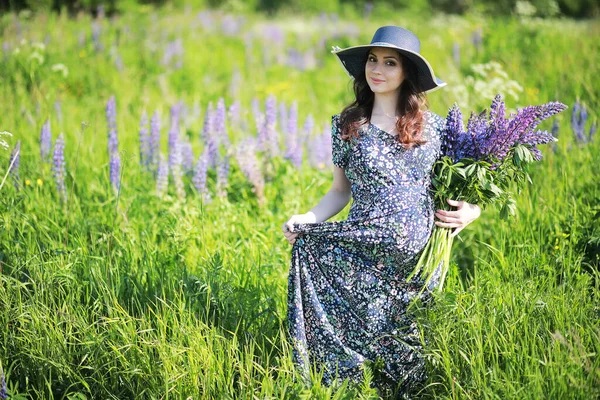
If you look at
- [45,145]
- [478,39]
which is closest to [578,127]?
[45,145]

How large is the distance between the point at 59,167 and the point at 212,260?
57.6 inches

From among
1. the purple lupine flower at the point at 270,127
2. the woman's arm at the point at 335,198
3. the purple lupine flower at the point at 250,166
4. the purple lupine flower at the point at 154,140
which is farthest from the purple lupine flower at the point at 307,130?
the woman's arm at the point at 335,198

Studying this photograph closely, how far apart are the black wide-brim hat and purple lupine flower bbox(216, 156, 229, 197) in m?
1.60

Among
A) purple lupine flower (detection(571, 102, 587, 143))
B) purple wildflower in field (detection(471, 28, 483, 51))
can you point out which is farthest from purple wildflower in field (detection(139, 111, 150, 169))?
purple wildflower in field (detection(471, 28, 483, 51))

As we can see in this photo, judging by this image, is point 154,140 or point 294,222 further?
point 154,140

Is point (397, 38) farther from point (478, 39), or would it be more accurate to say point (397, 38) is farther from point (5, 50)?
point (478, 39)

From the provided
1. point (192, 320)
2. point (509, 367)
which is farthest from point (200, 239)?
point (509, 367)

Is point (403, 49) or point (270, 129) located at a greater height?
point (403, 49)

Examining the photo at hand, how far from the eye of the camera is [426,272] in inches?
96.7

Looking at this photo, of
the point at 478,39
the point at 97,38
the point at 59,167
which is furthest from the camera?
the point at 478,39

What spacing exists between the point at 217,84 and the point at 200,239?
447cm

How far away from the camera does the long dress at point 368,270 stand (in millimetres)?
→ 2451

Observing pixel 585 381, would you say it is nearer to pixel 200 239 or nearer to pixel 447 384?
pixel 447 384

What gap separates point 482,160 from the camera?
8.04 feet
